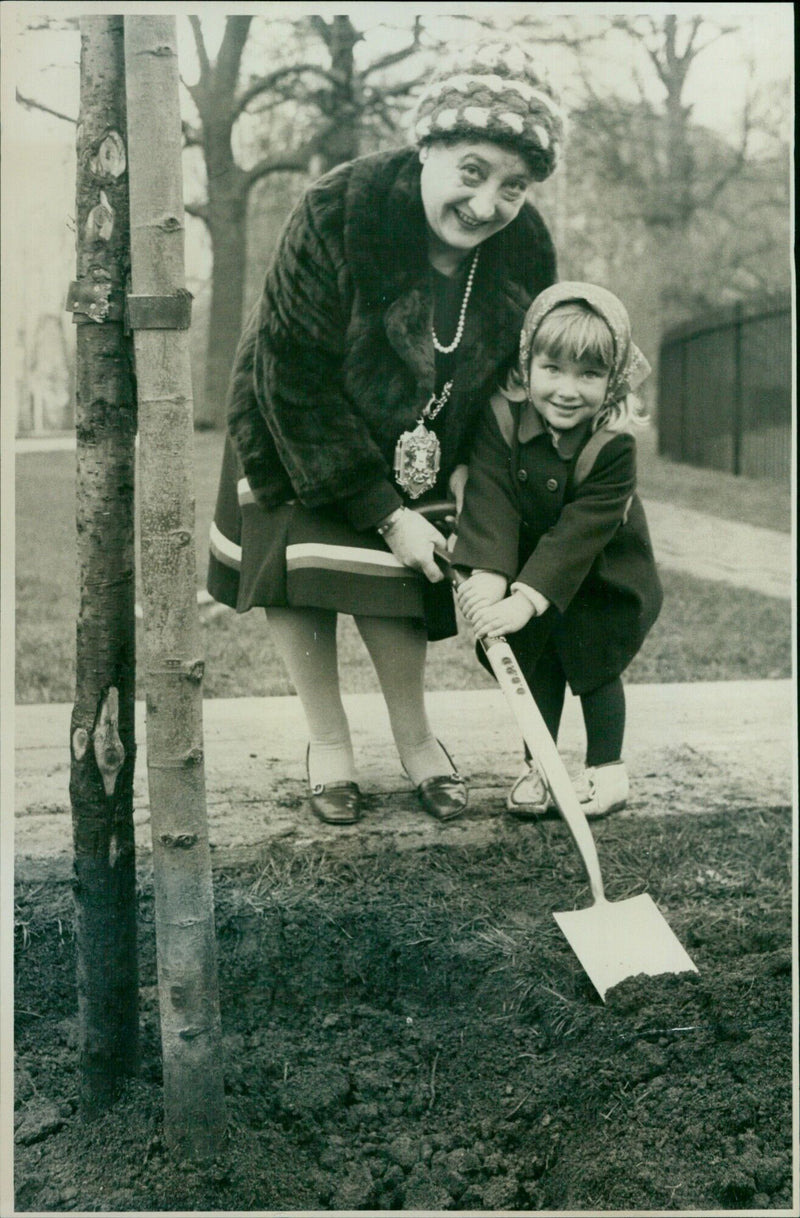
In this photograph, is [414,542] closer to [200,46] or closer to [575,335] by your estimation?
[575,335]

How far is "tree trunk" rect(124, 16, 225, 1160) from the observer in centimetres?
172

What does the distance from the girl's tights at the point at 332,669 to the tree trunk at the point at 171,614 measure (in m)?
0.46

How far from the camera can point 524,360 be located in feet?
7.13

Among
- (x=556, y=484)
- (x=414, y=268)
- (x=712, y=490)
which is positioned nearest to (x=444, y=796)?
(x=556, y=484)

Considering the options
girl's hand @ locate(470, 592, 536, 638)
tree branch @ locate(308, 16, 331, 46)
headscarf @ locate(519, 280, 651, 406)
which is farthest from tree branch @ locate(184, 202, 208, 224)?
girl's hand @ locate(470, 592, 536, 638)

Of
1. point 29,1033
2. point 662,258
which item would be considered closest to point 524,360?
point 662,258

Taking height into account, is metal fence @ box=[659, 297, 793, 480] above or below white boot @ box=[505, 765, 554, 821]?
above

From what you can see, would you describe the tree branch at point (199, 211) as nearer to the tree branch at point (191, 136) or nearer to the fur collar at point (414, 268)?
the tree branch at point (191, 136)

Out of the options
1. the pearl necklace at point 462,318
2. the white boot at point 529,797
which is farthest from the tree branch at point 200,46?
the white boot at point 529,797

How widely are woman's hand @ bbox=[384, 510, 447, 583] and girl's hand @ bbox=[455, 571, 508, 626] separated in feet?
0.19

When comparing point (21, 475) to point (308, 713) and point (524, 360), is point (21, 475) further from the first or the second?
point (524, 360)

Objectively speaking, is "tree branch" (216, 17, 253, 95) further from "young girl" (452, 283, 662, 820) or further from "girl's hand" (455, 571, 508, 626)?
"girl's hand" (455, 571, 508, 626)

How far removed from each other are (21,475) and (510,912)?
3.93 feet

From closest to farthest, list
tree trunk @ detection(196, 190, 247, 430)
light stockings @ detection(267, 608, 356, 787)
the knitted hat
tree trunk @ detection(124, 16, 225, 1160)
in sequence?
tree trunk @ detection(124, 16, 225, 1160)
the knitted hat
tree trunk @ detection(196, 190, 247, 430)
light stockings @ detection(267, 608, 356, 787)
